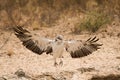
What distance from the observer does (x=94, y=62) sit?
10938mm

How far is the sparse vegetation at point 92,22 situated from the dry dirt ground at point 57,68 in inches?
12.0

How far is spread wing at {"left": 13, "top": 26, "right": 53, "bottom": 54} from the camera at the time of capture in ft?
31.1

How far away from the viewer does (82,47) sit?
382 inches

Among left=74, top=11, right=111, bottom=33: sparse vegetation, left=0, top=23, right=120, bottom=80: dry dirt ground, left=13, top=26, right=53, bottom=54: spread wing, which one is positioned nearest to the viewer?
left=13, top=26, right=53, bottom=54: spread wing

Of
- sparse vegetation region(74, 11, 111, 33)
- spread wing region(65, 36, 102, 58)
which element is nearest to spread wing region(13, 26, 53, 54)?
spread wing region(65, 36, 102, 58)

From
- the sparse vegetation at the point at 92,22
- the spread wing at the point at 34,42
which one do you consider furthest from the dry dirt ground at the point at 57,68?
the spread wing at the point at 34,42

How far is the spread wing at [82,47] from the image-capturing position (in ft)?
31.7

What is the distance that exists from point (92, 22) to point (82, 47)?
370cm

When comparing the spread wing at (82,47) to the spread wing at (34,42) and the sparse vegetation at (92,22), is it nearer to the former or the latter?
the spread wing at (34,42)

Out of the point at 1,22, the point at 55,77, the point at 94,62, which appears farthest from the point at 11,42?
the point at 55,77

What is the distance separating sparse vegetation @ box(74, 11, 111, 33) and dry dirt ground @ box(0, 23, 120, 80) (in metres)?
0.31

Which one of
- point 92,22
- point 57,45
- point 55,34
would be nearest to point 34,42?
point 57,45

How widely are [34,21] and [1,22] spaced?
2.71 feet

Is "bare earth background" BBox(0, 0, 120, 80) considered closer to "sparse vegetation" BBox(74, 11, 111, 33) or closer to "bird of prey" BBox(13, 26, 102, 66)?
"sparse vegetation" BBox(74, 11, 111, 33)
